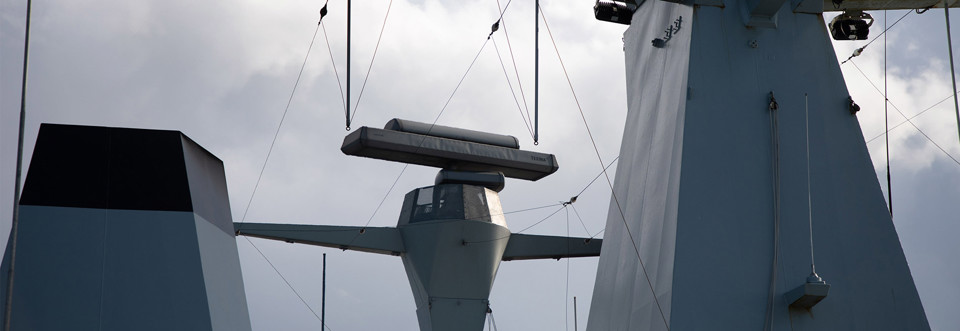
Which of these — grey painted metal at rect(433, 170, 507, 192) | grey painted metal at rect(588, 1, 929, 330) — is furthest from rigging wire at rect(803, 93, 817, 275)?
grey painted metal at rect(433, 170, 507, 192)

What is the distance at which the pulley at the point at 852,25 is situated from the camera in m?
10.7

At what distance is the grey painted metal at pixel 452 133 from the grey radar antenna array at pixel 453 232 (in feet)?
0.08

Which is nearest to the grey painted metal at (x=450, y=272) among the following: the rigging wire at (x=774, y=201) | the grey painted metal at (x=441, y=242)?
the grey painted metal at (x=441, y=242)

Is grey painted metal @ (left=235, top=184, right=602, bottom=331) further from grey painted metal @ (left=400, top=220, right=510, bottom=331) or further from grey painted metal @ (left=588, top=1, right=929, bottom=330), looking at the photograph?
grey painted metal @ (left=588, top=1, right=929, bottom=330)

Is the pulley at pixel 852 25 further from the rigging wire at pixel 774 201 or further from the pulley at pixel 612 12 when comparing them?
the pulley at pixel 612 12

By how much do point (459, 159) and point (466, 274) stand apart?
8.09 feet

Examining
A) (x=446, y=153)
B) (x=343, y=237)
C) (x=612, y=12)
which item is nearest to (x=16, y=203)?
(x=612, y=12)

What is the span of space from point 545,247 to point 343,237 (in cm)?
445

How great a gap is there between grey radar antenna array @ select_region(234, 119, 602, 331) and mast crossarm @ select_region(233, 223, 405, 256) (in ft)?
0.06

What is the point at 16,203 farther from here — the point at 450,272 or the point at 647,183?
the point at 450,272

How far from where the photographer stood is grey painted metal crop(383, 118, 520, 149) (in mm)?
19281

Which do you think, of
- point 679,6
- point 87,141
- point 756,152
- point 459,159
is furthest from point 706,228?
point 459,159

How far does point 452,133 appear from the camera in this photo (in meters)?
20.3

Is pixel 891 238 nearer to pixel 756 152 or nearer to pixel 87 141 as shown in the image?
pixel 756 152
